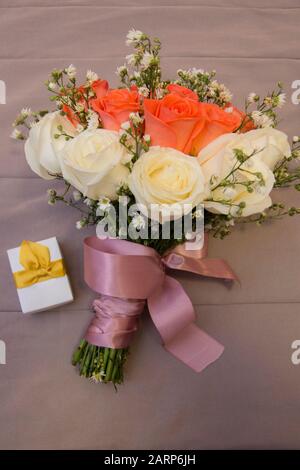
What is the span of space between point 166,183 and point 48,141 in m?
0.22

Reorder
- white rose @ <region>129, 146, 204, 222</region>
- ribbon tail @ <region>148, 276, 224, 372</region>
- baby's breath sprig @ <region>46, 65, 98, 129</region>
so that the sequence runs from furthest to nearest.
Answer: ribbon tail @ <region>148, 276, 224, 372</region> < baby's breath sprig @ <region>46, 65, 98, 129</region> < white rose @ <region>129, 146, 204, 222</region>

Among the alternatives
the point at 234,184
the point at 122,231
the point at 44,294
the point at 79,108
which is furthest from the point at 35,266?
the point at 234,184

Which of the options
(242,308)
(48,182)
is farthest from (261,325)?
(48,182)

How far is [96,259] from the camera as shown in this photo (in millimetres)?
799

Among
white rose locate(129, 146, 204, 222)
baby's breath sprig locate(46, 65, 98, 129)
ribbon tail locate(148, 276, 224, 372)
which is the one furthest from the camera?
→ ribbon tail locate(148, 276, 224, 372)

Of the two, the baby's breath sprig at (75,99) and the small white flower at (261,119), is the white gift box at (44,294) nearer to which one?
the baby's breath sprig at (75,99)

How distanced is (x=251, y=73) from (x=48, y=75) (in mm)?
528

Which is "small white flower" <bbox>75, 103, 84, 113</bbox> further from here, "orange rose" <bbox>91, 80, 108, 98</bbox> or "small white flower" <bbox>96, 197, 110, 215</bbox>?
"small white flower" <bbox>96, 197, 110, 215</bbox>

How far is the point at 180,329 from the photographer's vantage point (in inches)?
33.3

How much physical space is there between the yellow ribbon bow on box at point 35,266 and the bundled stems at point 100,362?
0.15m

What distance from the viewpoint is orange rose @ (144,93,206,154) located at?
0.66 m

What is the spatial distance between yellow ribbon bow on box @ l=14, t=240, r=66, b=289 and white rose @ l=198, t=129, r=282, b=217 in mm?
348

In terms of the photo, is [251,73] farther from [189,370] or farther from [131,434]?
[131,434]

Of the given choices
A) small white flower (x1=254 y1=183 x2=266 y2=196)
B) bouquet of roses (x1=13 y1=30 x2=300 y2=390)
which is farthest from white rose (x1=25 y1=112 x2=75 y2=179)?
small white flower (x1=254 y1=183 x2=266 y2=196)
